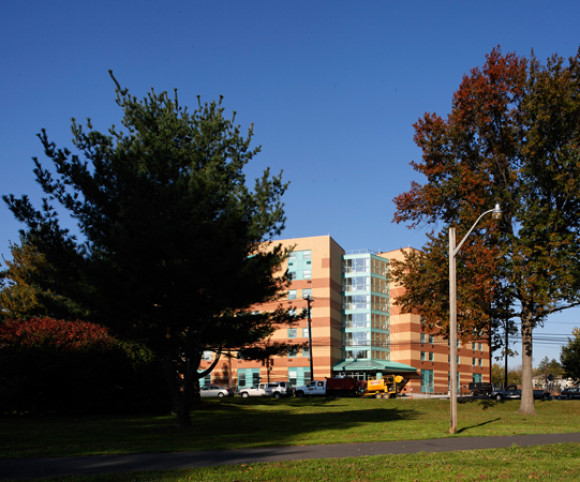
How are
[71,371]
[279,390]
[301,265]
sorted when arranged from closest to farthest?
[71,371]
[279,390]
[301,265]

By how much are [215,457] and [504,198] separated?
24.4 metres

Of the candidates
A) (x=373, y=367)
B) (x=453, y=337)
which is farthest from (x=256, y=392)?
(x=453, y=337)

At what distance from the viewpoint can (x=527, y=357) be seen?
32.3 meters

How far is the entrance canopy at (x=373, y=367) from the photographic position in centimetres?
8519

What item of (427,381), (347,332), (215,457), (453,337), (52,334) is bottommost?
(427,381)

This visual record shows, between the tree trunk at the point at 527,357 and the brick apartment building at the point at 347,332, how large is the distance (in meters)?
52.6

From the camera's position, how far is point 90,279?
1839 cm

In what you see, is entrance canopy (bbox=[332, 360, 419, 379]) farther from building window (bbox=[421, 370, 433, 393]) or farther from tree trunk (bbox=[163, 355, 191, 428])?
tree trunk (bbox=[163, 355, 191, 428])

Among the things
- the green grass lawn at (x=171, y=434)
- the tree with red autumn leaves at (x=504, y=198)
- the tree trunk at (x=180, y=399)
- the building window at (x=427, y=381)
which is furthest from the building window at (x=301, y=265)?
the tree trunk at (x=180, y=399)

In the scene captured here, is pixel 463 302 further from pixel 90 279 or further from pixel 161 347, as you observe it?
pixel 90 279

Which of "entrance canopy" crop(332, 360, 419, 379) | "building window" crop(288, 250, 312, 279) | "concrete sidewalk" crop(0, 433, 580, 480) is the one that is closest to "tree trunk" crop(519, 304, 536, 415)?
"concrete sidewalk" crop(0, 433, 580, 480)

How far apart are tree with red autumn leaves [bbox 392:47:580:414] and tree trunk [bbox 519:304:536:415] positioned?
68 mm

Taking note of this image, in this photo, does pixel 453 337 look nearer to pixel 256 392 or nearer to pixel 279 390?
pixel 279 390

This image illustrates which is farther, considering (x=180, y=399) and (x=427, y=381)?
(x=427, y=381)
